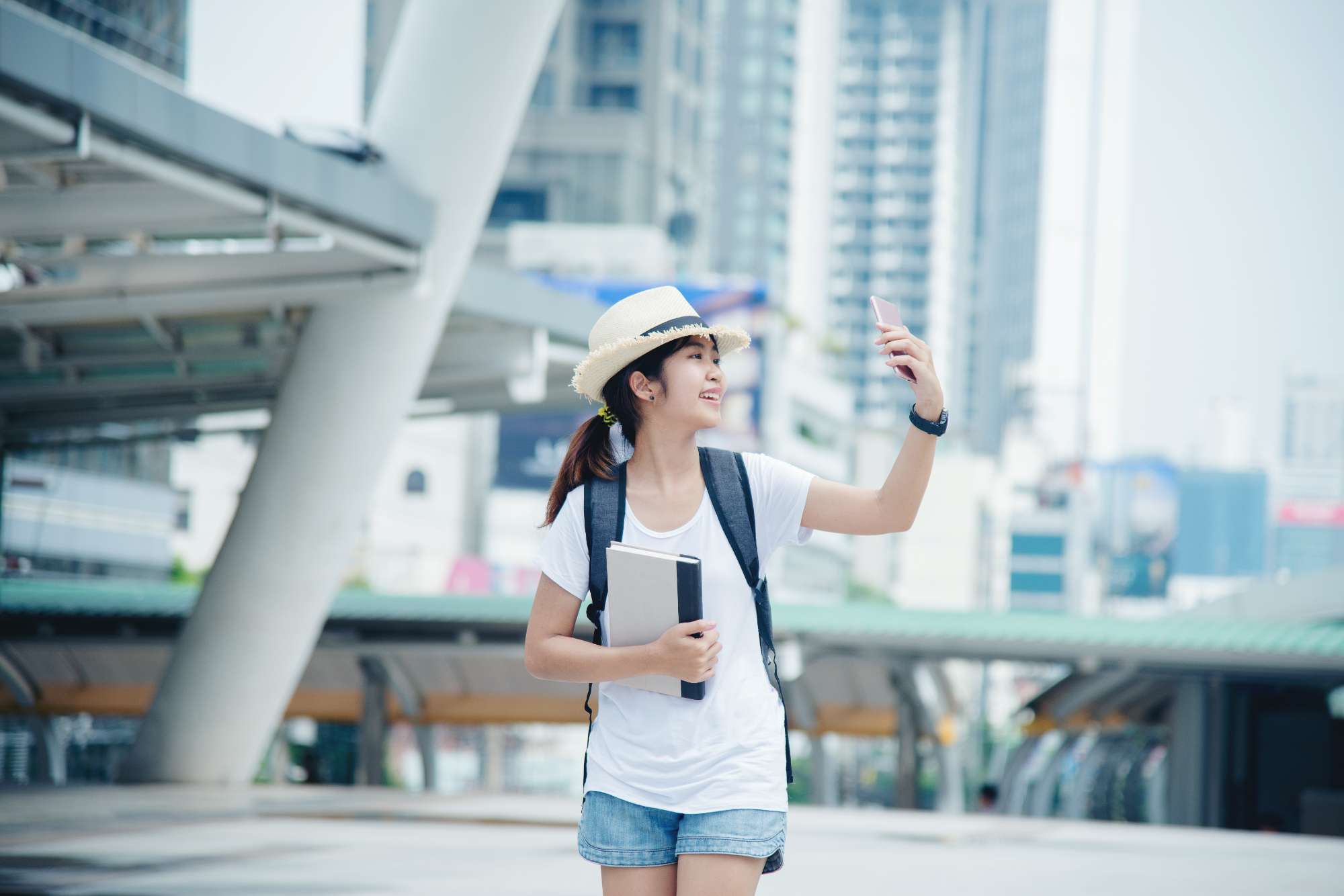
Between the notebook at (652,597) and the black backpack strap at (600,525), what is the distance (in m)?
0.07

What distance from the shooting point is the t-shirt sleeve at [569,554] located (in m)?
3.54

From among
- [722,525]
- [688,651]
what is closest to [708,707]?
[688,651]

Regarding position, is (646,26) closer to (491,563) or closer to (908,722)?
(491,563)

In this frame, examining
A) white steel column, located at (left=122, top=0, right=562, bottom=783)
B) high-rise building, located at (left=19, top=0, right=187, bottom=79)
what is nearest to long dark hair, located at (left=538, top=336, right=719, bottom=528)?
white steel column, located at (left=122, top=0, right=562, bottom=783)

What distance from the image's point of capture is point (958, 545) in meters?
149

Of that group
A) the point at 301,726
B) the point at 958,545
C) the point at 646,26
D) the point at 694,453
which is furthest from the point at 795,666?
the point at 958,545

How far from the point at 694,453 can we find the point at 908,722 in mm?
21454

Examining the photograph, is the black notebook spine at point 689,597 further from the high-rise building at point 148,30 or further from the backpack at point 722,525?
the high-rise building at point 148,30

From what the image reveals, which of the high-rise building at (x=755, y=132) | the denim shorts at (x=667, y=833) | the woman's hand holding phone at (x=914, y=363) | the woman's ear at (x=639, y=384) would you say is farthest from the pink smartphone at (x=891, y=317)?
the high-rise building at (x=755, y=132)

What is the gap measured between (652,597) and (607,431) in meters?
0.48

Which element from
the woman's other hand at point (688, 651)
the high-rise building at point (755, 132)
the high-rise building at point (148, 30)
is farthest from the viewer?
the high-rise building at point (755, 132)

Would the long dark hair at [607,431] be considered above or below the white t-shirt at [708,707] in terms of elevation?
above

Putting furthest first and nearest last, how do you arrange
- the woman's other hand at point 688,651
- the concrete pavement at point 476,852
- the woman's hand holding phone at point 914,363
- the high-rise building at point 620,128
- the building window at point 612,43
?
the building window at point 612,43 → the high-rise building at point 620,128 → the concrete pavement at point 476,852 → the woman's hand holding phone at point 914,363 → the woman's other hand at point 688,651

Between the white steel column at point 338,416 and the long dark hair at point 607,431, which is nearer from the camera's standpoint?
the long dark hair at point 607,431
